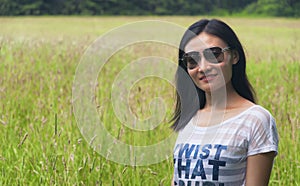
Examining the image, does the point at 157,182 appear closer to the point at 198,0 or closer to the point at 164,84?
the point at 164,84

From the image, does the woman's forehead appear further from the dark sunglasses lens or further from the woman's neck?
the woman's neck

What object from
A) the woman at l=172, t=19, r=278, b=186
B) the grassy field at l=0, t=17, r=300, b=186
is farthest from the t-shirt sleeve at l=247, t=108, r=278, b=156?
the grassy field at l=0, t=17, r=300, b=186

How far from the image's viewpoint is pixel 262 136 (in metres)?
1.63

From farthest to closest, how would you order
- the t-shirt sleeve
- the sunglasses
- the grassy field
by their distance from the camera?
the grassy field
the sunglasses
the t-shirt sleeve

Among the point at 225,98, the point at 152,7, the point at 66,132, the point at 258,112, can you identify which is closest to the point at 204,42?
the point at 225,98

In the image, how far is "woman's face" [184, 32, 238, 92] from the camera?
1.78 metres

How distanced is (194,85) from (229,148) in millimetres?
399

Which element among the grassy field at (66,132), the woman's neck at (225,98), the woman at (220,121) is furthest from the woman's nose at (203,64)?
the grassy field at (66,132)

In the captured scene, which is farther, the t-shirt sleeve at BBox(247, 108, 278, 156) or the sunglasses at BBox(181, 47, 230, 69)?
the sunglasses at BBox(181, 47, 230, 69)

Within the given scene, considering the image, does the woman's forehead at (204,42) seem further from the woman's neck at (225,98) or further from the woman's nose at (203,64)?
the woman's neck at (225,98)

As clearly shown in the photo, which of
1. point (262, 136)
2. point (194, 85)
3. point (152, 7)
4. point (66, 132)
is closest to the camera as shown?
point (262, 136)

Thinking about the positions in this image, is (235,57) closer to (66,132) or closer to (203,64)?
(203,64)

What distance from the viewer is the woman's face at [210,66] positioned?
178 centimetres

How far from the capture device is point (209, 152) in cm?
169
